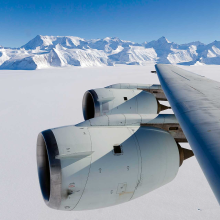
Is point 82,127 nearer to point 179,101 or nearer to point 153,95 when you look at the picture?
point 179,101

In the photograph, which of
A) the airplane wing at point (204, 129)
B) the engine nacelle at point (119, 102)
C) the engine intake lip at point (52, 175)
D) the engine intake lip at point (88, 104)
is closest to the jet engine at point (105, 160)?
the engine intake lip at point (52, 175)

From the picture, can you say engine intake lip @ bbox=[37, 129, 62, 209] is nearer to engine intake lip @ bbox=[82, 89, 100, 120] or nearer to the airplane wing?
the airplane wing

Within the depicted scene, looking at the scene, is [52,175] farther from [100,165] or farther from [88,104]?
[88,104]

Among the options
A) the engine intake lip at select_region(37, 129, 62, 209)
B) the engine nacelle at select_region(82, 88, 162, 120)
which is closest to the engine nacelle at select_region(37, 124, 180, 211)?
the engine intake lip at select_region(37, 129, 62, 209)

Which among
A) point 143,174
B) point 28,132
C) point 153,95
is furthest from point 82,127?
point 28,132

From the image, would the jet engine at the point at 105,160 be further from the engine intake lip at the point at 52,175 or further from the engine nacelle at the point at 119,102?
the engine nacelle at the point at 119,102

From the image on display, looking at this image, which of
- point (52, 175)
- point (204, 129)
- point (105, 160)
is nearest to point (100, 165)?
point (105, 160)
